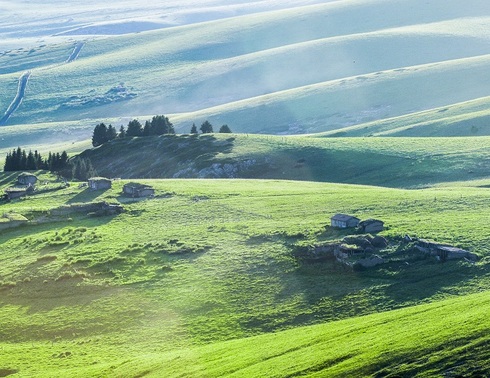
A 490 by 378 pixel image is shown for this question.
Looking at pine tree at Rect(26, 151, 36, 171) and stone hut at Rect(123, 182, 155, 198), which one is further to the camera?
pine tree at Rect(26, 151, 36, 171)

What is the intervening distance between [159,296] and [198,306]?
461 cm

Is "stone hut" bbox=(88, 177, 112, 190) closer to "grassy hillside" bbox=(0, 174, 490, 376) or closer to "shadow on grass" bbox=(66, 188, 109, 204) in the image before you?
"shadow on grass" bbox=(66, 188, 109, 204)

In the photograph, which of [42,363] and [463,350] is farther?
[42,363]

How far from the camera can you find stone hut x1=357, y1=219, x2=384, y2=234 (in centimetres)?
8162

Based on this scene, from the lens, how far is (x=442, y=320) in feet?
169

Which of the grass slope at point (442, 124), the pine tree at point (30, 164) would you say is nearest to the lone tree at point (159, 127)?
the pine tree at point (30, 164)

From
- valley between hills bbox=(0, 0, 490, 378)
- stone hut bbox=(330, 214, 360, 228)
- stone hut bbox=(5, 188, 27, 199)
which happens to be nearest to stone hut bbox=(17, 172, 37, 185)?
valley between hills bbox=(0, 0, 490, 378)

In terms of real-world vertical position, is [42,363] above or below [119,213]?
below

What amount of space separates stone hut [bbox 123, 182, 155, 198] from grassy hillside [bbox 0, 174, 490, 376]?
201 inches

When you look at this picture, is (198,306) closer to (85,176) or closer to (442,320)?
(442,320)

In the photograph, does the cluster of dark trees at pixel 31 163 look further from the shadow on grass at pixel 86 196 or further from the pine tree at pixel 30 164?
the shadow on grass at pixel 86 196

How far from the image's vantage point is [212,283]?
73938mm

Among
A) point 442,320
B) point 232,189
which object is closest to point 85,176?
point 232,189

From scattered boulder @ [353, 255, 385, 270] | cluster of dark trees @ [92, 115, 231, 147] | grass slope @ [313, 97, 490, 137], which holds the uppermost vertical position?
cluster of dark trees @ [92, 115, 231, 147]
